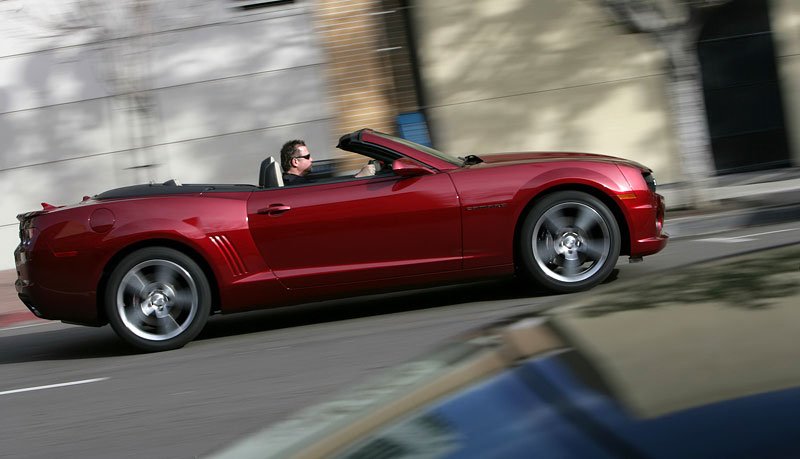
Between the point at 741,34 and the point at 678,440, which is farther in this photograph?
the point at 741,34

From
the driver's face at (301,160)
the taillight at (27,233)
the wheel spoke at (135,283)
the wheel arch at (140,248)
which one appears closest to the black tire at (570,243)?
the driver's face at (301,160)

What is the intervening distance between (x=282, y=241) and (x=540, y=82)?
9150mm

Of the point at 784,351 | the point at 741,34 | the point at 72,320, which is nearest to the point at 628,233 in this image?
the point at 72,320

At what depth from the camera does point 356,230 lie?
753cm

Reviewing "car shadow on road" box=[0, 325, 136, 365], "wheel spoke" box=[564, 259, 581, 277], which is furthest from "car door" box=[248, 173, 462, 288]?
"car shadow on road" box=[0, 325, 136, 365]

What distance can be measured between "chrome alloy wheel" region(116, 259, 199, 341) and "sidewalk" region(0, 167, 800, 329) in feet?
11.4

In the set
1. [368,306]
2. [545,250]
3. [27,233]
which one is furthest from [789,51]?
Result: [27,233]

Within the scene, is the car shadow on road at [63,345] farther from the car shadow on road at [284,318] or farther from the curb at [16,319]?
the curb at [16,319]

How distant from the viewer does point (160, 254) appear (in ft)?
24.7

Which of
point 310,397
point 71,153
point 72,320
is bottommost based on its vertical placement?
point 310,397

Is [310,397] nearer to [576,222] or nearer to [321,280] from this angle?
[321,280]

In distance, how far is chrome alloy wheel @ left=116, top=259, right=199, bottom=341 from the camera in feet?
24.8

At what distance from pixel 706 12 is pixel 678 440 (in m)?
→ 11.2

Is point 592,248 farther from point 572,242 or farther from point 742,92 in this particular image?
point 742,92
